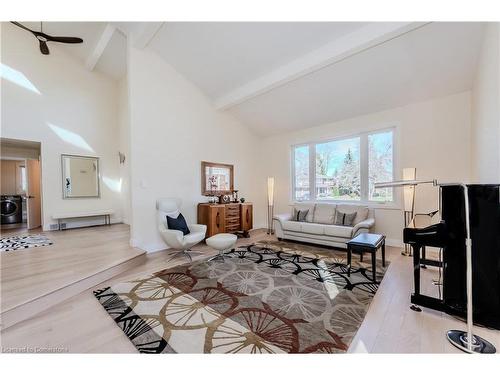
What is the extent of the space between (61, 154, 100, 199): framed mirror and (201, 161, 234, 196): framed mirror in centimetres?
336

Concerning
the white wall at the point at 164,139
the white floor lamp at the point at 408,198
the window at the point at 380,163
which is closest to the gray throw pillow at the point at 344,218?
the window at the point at 380,163

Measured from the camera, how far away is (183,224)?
3.81 metres

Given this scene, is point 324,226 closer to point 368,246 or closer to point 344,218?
point 344,218

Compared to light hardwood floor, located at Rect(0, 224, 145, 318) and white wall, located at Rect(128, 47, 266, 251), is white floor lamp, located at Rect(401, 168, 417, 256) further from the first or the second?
light hardwood floor, located at Rect(0, 224, 145, 318)

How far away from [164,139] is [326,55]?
3.18 m

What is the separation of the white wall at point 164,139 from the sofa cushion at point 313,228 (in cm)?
234

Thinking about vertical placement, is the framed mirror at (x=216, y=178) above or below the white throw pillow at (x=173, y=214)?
above

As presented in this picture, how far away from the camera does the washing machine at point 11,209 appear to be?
5.79 meters

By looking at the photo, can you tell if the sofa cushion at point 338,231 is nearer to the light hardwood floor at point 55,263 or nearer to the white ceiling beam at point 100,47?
the light hardwood floor at point 55,263

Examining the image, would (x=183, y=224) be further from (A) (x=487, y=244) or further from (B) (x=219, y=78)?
(A) (x=487, y=244)

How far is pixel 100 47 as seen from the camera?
15.9 ft

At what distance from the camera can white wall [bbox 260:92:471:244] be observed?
3625 millimetres
